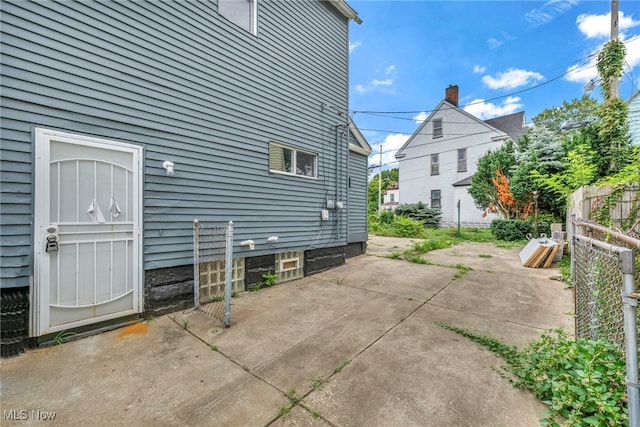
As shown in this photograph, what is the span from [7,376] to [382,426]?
3.08 m

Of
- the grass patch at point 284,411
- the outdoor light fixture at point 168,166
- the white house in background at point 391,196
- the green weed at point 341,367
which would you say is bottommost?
the green weed at point 341,367

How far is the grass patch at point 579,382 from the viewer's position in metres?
1.40

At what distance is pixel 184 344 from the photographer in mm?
2598

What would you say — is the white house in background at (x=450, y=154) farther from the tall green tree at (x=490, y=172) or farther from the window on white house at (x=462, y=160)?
the tall green tree at (x=490, y=172)

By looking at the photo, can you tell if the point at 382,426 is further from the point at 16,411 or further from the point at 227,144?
the point at 227,144

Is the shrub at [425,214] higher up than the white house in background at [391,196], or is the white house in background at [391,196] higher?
the white house in background at [391,196]

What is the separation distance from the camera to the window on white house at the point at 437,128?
655 inches

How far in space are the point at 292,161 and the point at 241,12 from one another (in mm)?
2712

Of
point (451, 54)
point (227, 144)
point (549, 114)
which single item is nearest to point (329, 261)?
point (227, 144)

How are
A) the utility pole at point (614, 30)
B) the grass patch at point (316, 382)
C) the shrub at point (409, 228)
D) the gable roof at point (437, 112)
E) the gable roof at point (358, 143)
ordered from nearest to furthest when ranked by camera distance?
the grass patch at point (316, 382) → the utility pole at point (614, 30) → the gable roof at point (358, 143) → the shrub at point (409, 228) → the gable roof at point (437, 112)

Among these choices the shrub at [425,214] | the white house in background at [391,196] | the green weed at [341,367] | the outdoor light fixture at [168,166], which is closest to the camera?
the green weed at [341,367]

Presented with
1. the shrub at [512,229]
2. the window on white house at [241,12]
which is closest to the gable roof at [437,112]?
the shrub at [512,229]

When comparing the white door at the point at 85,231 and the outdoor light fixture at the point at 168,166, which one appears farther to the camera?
the outdoor light fixture at the point at 168,166

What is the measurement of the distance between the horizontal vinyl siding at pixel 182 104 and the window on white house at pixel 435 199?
1324cm
